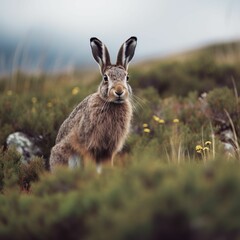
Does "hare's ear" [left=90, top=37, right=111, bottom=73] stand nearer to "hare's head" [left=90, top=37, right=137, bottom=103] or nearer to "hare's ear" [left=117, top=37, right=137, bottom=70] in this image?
"hare's head" [left=90, top=37, right=137, bottom=103]

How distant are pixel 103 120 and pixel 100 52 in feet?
3.21

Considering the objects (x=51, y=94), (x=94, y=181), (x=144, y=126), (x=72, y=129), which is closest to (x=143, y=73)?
(x=51, y=94)

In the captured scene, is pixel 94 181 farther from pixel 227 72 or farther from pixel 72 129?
pixel 227 72

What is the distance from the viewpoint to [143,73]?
53.2 ft

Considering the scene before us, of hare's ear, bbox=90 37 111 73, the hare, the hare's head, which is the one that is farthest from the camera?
hare's ear, bbox=90 37 111 73

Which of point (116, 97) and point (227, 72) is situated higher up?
point (227, 72)

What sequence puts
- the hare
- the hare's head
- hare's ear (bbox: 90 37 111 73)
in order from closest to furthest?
1. the hare's head
2. the hare
3. hare's ear (bbox: 90 37 111 73)

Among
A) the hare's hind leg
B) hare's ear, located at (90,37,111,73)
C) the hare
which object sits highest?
hare's ear, located at (90,37,111,73)

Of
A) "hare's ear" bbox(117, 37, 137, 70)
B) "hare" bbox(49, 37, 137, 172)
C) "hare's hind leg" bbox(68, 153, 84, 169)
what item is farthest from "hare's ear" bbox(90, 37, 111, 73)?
"hare's hind leg" bbox(68, 153, 84, 169)

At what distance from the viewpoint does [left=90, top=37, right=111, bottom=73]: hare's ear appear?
24.2 feet

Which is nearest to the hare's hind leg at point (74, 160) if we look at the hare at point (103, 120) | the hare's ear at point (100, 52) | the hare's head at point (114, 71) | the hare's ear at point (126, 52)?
the hare at point (103, 120)

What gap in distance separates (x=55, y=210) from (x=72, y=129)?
3277 mm

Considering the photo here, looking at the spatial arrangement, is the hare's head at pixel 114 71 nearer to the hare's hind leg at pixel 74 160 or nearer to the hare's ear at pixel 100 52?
the hare's ear at pixel 100 52

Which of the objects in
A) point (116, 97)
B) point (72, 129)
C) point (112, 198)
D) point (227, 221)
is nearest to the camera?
point (227, 221)
